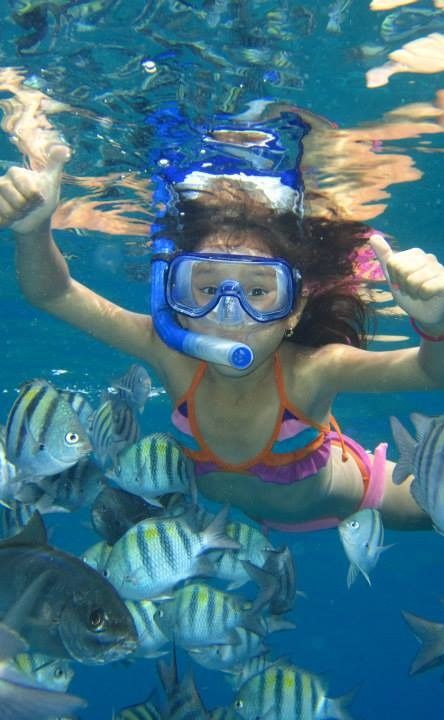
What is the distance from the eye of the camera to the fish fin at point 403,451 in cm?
411

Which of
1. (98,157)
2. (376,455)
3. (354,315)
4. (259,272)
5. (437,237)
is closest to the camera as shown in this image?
(259,272)

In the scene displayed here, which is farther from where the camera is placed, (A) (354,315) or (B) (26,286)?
(A) (354,315)

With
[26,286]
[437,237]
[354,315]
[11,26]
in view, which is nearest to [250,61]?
[11,26]

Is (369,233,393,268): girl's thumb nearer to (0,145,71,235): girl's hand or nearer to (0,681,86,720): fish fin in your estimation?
(0,145,71,235): girl's hand

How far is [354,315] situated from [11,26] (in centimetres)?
530

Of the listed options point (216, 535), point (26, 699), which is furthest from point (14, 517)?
point (26, 699)

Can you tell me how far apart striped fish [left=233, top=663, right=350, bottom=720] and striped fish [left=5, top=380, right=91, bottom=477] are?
3.58 m

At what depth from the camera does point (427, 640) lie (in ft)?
19.9

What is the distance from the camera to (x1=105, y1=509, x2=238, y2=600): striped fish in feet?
17.5

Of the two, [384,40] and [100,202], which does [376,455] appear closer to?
[384,40]

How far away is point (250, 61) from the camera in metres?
7.59

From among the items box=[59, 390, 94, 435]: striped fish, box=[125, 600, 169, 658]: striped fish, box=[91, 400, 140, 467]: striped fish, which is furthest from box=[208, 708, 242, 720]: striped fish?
box=[59, 390, 94, 435]: striped fish

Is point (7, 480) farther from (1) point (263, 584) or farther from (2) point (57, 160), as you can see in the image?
(2) point (57, 160)

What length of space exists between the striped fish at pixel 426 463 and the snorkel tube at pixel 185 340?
50.6 inches
